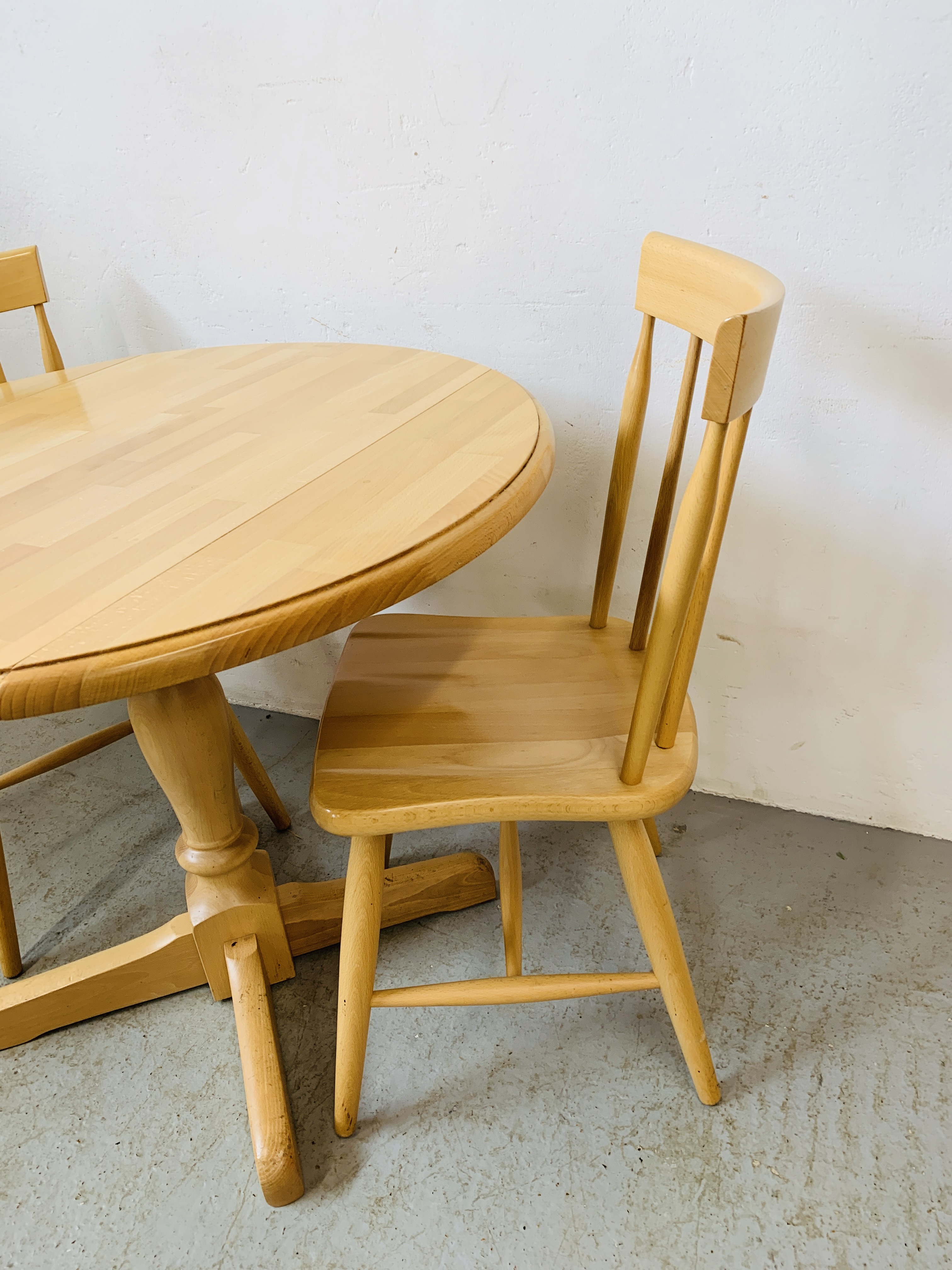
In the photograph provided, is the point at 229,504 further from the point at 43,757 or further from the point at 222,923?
the point at 43,757

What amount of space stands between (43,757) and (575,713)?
106 centimetres

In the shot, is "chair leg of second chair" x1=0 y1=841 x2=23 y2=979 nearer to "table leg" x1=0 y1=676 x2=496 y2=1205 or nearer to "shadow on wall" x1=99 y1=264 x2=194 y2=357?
"table leg" x1=0 y1=676 x2=496 y2=1205

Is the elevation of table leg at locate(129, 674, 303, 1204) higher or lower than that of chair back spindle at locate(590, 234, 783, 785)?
lower

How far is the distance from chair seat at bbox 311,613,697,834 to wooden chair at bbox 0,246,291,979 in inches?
12.1

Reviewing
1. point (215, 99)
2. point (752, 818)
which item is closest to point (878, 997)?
point (752, 818)

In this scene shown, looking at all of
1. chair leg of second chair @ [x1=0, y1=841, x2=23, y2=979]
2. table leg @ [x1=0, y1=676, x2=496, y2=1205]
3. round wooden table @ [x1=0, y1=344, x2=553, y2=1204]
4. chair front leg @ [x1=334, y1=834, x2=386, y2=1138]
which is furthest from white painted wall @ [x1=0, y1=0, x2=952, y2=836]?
chair leg of second chair @ [x1=0, y1=841, x2=23, y2=979]

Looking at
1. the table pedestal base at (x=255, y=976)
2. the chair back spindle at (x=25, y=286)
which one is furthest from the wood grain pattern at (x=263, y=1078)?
the chair back spindle at (x=25, y=286)

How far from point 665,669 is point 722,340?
1.10ft

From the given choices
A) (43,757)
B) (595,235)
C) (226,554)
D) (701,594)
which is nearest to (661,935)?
(701,594)

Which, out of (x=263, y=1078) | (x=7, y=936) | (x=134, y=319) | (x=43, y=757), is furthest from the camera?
(x=134, y=319)

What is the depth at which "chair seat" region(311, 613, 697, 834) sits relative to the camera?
935 millimetres

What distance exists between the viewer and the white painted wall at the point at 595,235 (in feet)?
3.85

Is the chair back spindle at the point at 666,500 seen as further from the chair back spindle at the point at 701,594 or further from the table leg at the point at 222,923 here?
the table leg at the point at 222,923

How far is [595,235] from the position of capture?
1.32 meters
